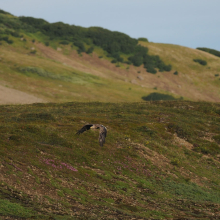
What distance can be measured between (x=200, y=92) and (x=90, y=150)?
397 ft

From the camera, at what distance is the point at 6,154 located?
2373 centimetres

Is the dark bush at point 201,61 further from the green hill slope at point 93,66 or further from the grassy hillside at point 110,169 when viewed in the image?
the grassy hillside at point 110,169

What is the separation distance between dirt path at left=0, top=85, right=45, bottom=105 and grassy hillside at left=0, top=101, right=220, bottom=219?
30544 millimetres

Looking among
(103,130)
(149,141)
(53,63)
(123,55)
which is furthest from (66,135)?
(123,55)

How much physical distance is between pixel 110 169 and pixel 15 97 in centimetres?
5790

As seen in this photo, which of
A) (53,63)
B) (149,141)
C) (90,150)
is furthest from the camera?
(53,63)

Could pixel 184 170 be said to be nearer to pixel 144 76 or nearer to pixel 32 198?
pixel 32 198

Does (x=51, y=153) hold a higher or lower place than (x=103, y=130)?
lower

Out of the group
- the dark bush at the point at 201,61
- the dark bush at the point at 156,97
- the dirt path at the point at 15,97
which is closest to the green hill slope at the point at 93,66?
the dark bush at the point at 156,97

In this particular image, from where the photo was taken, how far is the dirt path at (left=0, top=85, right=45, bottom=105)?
77.1m

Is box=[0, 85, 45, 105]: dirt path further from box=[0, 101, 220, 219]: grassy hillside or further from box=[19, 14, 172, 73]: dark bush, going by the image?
box=[19, 14, 172, 73]: dark bush

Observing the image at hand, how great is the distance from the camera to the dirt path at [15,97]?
253 ft

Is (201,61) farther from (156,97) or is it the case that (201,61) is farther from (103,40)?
(156,97)

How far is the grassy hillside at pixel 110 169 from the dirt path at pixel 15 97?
30.5 metres
